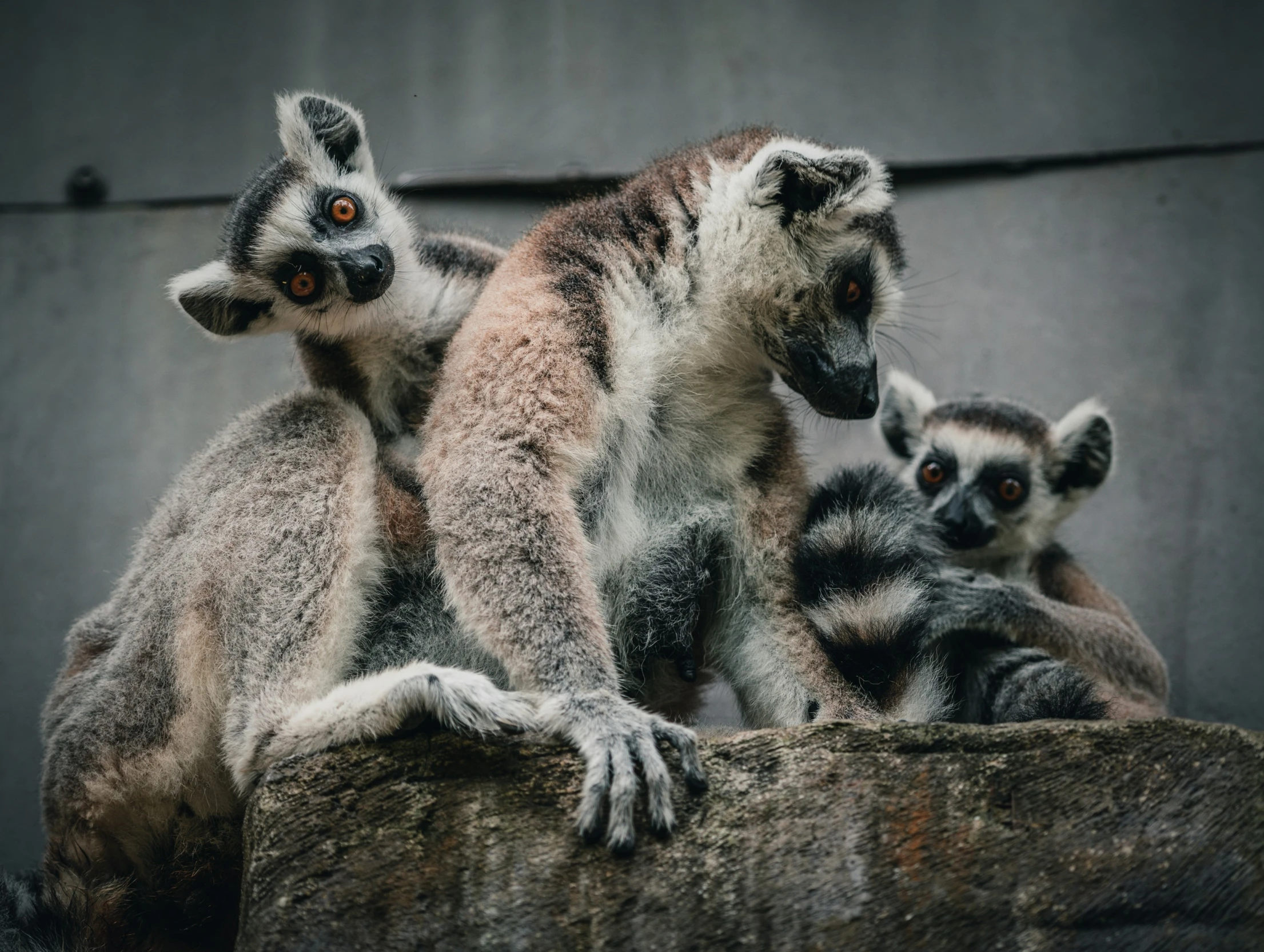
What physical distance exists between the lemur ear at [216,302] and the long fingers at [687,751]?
219 cm

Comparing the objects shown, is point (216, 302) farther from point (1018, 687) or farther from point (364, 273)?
point (1018, 687)

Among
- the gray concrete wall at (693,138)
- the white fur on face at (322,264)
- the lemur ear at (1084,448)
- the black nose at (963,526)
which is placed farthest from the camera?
the gray concrete wall at (693,138)

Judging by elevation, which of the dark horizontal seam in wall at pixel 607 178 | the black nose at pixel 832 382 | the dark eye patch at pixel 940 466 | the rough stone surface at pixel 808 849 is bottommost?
the rough stone surface at pixel 808 849

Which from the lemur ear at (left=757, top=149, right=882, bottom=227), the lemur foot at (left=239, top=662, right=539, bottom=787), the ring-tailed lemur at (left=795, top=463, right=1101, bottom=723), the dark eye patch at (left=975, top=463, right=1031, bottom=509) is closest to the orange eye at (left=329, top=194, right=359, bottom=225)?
the lemur ear at (left=757, top=149, right=882, bottom=227)

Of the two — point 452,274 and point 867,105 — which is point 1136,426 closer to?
point 867,105

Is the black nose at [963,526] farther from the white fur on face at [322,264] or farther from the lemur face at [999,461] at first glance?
the white fur on face at [322,264]

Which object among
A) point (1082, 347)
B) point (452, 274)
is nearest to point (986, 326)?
point (1082, 347)

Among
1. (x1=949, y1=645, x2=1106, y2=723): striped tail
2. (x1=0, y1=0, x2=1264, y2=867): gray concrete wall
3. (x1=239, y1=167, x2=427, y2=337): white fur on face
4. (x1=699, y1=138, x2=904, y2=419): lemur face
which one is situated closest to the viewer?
(x1=949, y1=645, x2=1106, y2=723): striped tail

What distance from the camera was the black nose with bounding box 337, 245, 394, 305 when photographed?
3.79 meters

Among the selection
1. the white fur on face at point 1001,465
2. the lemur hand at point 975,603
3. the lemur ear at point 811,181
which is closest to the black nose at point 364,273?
the lemur ear at point 811,181

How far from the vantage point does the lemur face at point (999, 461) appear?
16.1 feet

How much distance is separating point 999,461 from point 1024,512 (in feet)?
0.84

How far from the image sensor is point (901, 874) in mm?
2586

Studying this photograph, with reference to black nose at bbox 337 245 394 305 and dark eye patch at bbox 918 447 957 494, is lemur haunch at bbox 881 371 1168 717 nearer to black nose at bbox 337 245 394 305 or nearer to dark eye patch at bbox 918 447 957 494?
dark eye patch at bbox 918 447 957 494
